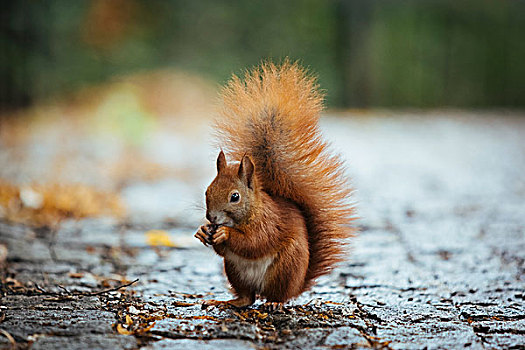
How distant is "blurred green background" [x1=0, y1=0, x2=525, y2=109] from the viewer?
34.8 ft

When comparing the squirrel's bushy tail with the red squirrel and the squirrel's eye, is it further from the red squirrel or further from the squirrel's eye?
the squirrel's eye

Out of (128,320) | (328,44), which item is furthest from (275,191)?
(328,44)

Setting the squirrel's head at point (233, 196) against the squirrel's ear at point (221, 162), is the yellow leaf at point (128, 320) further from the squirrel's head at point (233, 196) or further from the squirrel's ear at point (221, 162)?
the squirrel's ear at point (221, 162)

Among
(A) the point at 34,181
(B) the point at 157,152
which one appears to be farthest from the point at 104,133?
(A) the point at 34,181

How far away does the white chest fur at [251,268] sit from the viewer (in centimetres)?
223

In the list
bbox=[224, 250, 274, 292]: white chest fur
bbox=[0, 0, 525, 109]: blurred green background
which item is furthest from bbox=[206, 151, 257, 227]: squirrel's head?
bbox=[0, 0, 525, 109]: blurred green background

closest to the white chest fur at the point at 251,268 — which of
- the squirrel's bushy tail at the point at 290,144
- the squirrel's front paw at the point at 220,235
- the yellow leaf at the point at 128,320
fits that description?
the squirrel's front paw at the point at 220,235

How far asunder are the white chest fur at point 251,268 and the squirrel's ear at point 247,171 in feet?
0.85

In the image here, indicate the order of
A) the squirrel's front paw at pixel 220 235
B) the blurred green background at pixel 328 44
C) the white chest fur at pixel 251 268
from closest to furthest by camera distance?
the squirrel's front paw at pixel 220 235, the white chest fur at pixel 251 268, the blurred green background at pixel 328 44

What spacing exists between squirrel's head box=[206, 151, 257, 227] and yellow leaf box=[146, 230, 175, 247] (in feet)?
4.95

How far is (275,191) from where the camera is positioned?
2.36 m

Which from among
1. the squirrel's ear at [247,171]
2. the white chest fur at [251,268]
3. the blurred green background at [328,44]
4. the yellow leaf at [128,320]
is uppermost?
the blurred green background at [328,44]

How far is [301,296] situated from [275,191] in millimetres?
571

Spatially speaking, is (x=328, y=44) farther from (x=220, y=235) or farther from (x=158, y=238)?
(x=220, y=235)
